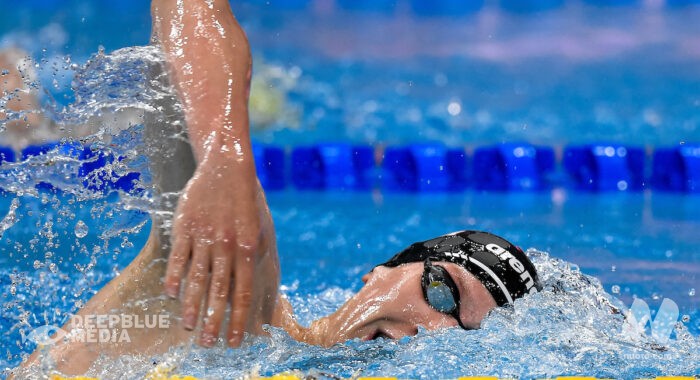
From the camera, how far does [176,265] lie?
1.28m

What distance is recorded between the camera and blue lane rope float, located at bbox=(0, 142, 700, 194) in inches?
179

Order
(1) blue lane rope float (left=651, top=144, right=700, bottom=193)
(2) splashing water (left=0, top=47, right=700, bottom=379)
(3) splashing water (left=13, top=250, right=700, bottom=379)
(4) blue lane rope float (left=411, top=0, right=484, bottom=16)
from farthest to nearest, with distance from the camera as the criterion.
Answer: (4) blue lane rope float (left=411, top=0, right=484, bottom=16), (1) blue lane rope float (left=651, top=144, right=700, bottom=193), (3) splashing water (left=13, top=250, right=700, bottom=379), (2) splashing water (left=0, top=47, right=700, bottom=379)

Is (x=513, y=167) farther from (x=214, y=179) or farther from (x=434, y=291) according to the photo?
(x=214, y=179)

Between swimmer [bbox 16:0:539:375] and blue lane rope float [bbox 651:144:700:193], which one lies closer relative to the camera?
swimmer [bbox 16:0:539:375]

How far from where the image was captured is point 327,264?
357 centimetres

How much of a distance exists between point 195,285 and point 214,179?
15 cm

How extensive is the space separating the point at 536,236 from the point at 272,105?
2319mm

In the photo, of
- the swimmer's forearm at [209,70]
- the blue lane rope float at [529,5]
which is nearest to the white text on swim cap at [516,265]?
the swimmer's forearm at [209,70]

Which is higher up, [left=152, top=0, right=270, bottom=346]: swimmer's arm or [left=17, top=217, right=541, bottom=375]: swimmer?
[left=152, top=0, right=270, bottom=346]: swimmer's arm

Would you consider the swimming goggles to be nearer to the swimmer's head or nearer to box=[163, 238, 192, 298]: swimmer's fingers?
the swimmer's head

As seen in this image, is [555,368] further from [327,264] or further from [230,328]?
[327,264]

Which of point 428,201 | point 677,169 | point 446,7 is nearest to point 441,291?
point 428,201

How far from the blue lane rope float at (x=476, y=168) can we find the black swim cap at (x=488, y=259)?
7.83 feet

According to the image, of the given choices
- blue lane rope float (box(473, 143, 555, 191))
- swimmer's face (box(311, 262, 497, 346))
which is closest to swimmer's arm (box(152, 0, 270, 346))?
swimmer's face (box(311, 262, 497, 346))
